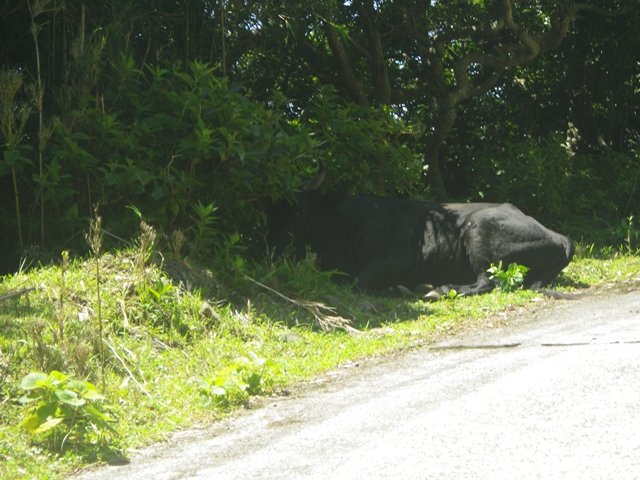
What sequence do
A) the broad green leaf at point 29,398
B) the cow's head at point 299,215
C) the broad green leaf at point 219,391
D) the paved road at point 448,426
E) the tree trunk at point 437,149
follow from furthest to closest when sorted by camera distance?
the tree trunk at point 437,149 → the cow's head at point 299,215 → the broad green leaf at point 219,391 → the broad green leaf at point 29,398 → the paved road at point 448,426

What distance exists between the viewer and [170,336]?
255 inches

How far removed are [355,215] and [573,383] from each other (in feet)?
16.6

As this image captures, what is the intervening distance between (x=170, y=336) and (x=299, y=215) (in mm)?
3400

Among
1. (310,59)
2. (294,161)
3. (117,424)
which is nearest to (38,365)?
(117,424)

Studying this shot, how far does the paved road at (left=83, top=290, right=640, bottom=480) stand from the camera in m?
3.88

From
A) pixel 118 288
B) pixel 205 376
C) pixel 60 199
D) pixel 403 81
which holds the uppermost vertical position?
pixel 403 81

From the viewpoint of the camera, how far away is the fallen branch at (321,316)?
7340mm

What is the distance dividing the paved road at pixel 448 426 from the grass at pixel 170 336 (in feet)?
1.08

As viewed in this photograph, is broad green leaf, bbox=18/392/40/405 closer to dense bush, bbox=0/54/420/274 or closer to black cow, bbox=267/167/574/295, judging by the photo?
dense bush, bbox=0/54/420/274

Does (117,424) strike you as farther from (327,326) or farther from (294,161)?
(294,161)

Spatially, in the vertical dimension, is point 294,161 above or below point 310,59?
below

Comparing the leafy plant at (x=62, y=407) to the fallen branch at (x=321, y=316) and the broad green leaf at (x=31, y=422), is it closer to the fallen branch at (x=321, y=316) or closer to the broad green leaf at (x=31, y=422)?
the broad green leaf at (x=31, y=422)

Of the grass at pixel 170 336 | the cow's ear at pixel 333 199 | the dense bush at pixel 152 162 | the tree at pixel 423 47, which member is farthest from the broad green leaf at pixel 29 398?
the tree at pixel 423 47

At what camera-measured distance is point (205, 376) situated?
5.87 metres
